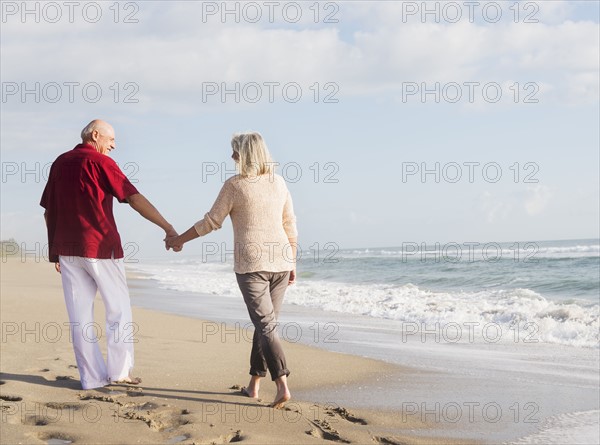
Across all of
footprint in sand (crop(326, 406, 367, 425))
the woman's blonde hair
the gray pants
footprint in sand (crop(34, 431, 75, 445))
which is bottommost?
footprint in sand (crop(326, 406, 367, 425))

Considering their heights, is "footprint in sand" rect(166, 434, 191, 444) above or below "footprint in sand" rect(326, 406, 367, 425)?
above

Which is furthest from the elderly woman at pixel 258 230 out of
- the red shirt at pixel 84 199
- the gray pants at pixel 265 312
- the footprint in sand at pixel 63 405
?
the footprint in sand at pixel 63 405

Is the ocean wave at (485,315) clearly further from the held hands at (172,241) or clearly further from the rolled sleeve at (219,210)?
the rolled sleeve at (219,210)

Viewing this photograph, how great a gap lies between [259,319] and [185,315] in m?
6.90

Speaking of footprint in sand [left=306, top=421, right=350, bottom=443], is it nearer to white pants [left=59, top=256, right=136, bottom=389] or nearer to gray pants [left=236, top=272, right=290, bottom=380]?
gray pants [left=236, top=272, right=290, bottom=380]

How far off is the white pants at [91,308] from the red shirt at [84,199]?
0.11 m

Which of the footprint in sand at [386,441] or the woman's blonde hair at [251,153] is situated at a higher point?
the woman's blonde hair at [251,153]

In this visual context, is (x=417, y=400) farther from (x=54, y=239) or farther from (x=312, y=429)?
(x=54, y=239)

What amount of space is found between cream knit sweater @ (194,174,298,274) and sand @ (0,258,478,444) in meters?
0.98

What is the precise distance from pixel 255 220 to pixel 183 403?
1335mm

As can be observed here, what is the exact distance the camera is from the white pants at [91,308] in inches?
195

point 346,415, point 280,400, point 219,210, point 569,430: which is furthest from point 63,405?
point 569,430

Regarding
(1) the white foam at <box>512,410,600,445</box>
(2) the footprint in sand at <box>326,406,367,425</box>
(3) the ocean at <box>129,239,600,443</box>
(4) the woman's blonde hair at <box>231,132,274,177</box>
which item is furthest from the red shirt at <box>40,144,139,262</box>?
(1) the white foam at <box>512,410,600,445</box>

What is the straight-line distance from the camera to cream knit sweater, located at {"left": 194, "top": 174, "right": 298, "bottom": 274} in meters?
4.68
